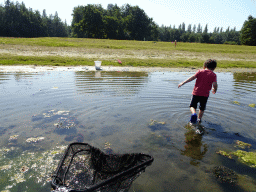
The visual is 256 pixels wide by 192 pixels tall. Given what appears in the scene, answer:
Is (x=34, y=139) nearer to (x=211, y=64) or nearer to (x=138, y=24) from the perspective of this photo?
(x=211, y=64)

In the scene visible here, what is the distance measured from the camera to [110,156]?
341 cm

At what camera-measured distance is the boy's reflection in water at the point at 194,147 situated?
425 cm

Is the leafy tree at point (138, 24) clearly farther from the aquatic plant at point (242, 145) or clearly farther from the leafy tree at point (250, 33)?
the aquatic plant at point (242, 145)

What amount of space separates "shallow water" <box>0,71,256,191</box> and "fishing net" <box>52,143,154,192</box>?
41 cm

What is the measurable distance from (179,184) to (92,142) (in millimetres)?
2267

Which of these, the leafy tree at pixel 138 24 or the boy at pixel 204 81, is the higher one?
the leafy tree at pixel 138 24

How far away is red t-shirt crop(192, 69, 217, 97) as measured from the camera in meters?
5.79

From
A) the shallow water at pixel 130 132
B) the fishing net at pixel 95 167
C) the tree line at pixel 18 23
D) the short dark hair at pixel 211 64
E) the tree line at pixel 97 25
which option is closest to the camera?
the fishing net at pixel 95 167

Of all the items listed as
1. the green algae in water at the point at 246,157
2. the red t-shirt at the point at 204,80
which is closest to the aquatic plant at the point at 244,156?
the green algae in water at the point at 246,157

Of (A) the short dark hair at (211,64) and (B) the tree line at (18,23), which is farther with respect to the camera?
(B) the tree line at (18,23)

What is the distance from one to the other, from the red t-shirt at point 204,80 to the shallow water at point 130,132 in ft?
3.48

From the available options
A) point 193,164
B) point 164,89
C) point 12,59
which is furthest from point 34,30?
point 193,164

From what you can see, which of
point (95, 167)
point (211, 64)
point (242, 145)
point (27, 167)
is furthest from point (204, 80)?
point (27, 167)

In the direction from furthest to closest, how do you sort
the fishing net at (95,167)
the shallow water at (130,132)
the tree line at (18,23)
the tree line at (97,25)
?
the tree line at (18,23) < the tree line at (97,25) < the shallow water at (130,132) < the fishing net at (95,167)
